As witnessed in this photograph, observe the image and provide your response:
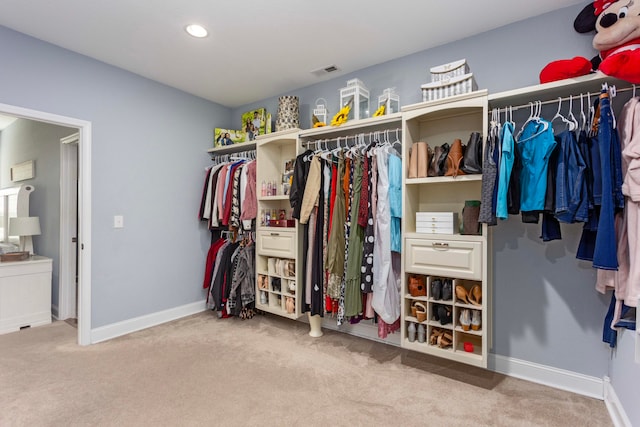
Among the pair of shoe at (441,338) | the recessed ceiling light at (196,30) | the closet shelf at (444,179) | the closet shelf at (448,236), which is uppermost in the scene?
the recessed ceiling light at (196,30)

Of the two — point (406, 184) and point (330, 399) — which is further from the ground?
point (406, 184)

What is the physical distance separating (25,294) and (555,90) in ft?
16.2

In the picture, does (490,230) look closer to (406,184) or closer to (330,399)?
(406,184)

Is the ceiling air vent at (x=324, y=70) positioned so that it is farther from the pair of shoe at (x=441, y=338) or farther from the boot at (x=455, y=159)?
the pair of shoe at (x=441, y=338)

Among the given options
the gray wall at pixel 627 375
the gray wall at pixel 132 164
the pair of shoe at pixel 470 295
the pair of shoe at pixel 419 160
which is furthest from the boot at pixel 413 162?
the gray wall at pixel 132 164

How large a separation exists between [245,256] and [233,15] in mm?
2176

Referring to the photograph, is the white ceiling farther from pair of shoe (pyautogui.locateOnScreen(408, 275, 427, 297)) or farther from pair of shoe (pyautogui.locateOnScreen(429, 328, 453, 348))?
pair of shoe (pyautogui.locateOnScreen(429, 328, 453, 348))

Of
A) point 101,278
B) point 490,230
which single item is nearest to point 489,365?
point 490,230

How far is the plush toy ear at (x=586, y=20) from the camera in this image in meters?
1.96

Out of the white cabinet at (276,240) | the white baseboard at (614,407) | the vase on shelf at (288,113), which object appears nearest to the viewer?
the white baseboard at (614,407)

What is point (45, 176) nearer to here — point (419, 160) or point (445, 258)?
point (419, 160)

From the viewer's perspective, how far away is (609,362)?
1.99 metres

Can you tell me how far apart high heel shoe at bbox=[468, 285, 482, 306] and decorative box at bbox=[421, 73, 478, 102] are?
1328mm

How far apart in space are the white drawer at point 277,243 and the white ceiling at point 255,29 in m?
1.55
